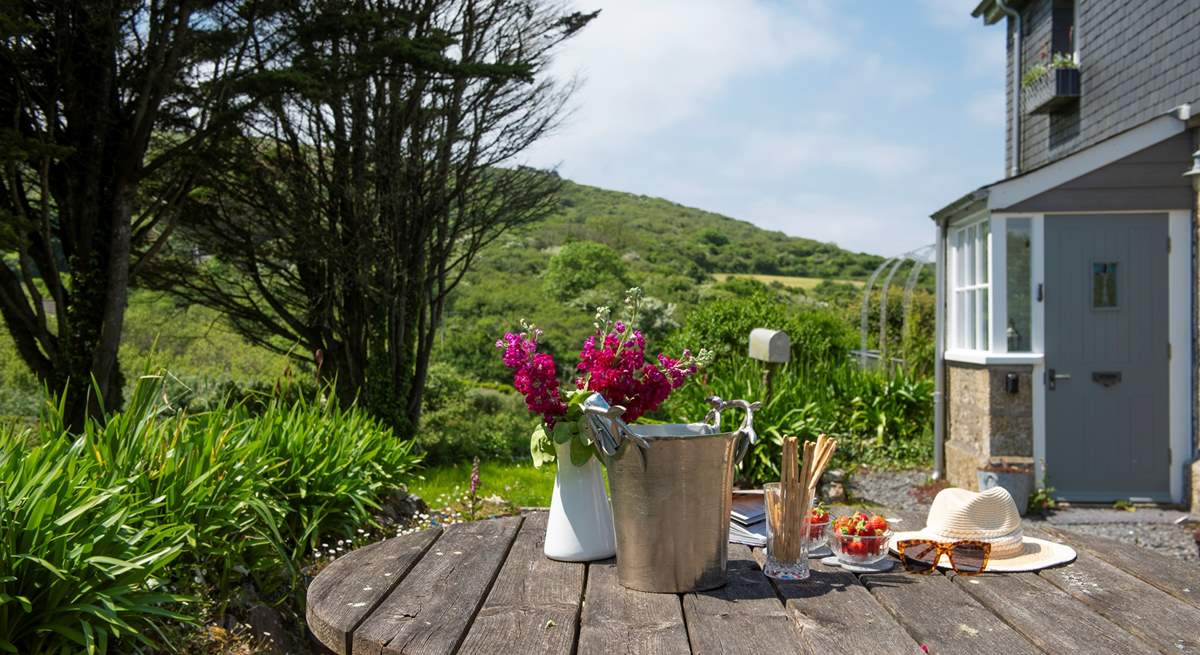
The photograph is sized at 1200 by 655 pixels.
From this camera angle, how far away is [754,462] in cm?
633

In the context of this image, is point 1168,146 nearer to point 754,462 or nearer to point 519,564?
point 754,462

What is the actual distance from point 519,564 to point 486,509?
3940 millimetres

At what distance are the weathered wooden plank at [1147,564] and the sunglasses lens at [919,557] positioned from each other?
0.40 metres

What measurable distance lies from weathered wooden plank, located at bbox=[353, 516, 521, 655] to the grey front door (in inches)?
218

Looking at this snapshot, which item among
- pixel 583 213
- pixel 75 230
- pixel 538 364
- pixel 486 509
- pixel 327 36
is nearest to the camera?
pixel 538 364

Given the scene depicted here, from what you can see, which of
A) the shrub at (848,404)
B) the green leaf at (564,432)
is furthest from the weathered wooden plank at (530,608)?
the shrub at (848,404)

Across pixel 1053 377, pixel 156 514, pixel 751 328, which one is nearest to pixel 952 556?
pixel 156 514

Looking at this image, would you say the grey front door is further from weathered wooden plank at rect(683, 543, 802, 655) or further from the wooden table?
weathered wooden plank at rect(683, 543, 802, 655)

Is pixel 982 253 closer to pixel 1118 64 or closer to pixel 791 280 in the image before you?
pixel 1118 64

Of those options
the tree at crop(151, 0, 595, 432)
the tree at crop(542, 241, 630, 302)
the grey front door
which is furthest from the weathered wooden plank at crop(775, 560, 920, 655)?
the tree at crop(542, 241, 630, 302)

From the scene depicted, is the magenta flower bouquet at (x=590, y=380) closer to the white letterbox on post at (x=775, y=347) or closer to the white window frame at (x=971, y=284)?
the white letterbox on post at (x=775, y=347)

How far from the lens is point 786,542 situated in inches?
72.7

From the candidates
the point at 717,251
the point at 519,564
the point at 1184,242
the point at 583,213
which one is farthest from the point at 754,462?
the point at 583,213

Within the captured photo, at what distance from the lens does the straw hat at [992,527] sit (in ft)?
6.48
